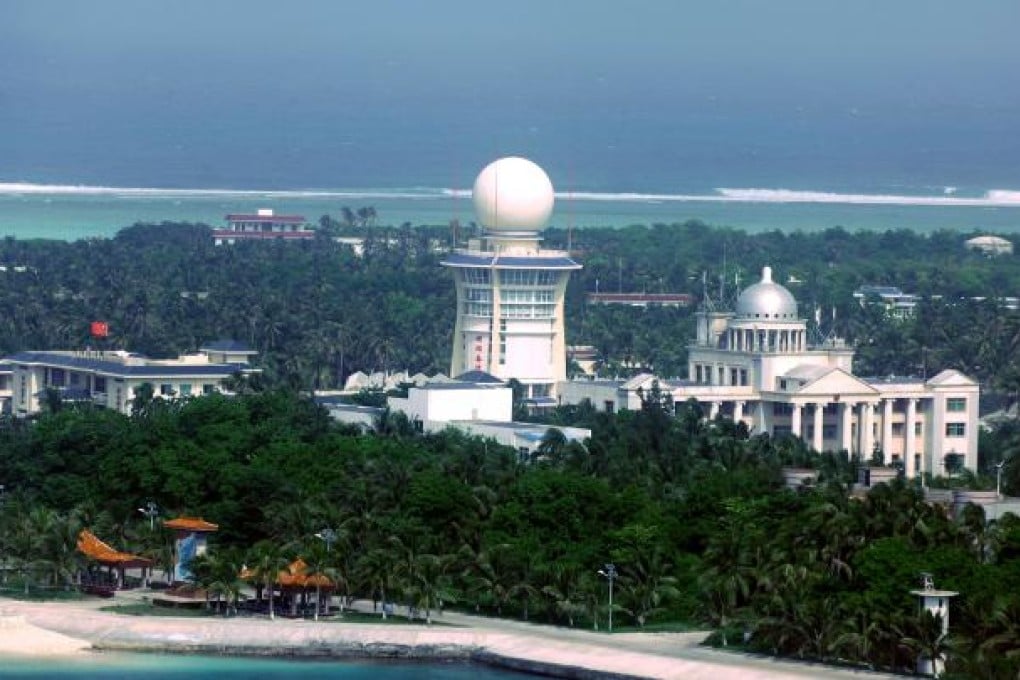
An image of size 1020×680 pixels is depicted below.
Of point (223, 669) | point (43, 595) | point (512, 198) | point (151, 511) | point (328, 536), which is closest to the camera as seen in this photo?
point (223, 669)

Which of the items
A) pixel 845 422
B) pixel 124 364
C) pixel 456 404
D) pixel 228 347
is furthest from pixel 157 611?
pixel 228 347

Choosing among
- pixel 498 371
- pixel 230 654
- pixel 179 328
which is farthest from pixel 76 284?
pixel 230 654

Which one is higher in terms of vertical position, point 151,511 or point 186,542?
point 151,511

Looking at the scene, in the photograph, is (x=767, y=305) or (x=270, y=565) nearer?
(x=270, y=565)

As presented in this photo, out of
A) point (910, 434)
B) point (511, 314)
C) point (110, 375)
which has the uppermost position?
point (511, 314)

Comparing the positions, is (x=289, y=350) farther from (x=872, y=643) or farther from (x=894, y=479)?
(x=872, y=643)

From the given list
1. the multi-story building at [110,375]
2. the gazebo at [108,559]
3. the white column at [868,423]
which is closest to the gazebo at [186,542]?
the gazebo at [108,559]

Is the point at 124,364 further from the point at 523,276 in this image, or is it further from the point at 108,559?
the point at 108,559

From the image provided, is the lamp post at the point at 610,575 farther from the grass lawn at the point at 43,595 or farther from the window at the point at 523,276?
the window at the point at 523,276
